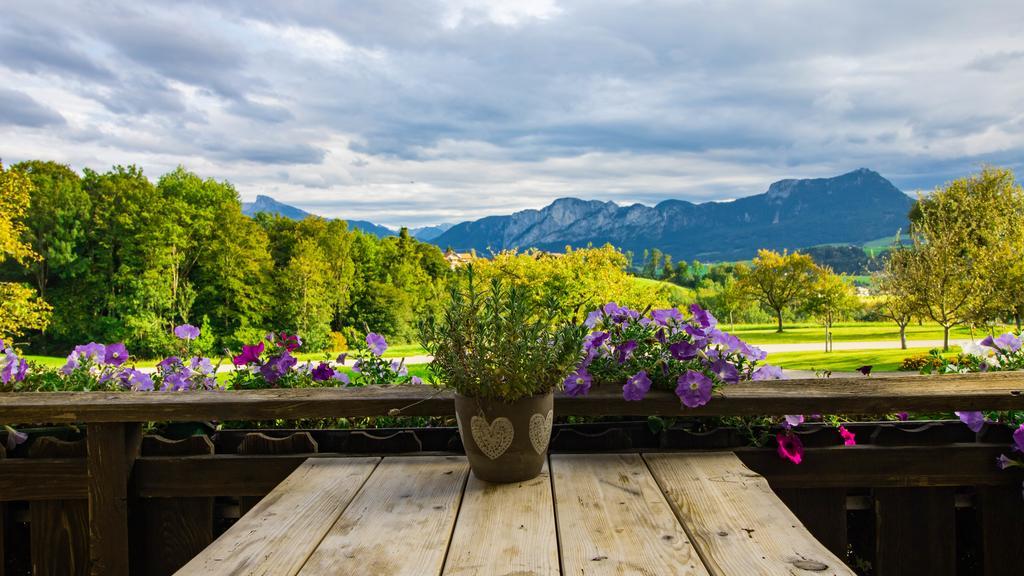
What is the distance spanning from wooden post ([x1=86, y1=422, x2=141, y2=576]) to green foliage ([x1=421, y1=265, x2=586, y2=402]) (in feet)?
2.57

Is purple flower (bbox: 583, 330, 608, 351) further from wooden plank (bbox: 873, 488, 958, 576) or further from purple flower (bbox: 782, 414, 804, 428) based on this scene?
wooden plank (bbox: 873, 488, 958, 576)

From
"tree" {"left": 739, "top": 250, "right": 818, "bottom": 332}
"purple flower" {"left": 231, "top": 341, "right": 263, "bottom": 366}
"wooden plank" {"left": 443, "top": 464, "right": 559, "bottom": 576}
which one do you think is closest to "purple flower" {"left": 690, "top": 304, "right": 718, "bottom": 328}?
"wooden plank" {"left": 443, "top": 464, "right": 559, "bottom": 576}

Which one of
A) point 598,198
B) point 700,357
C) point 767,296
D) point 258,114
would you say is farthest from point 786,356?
point 598,198

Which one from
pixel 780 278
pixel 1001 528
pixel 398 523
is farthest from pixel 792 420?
pixel 780 278

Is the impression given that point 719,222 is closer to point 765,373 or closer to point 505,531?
point 765,373

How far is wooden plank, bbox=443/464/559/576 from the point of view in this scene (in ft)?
2.72

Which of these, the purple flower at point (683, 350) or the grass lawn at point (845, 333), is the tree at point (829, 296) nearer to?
the grass lawn at point (845, 333)

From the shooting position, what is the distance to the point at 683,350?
1.34 meters

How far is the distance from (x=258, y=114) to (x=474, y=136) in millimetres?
24793

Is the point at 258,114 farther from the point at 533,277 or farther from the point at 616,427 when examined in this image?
the point at 616,427

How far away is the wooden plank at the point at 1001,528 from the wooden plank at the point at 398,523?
3.89 ft

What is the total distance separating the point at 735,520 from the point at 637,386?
0.37m

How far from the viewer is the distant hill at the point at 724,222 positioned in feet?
345

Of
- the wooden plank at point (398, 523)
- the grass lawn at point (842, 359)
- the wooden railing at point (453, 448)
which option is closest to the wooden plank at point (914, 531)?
the wooden railing at point (453, 448)
